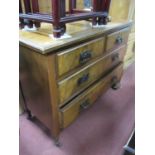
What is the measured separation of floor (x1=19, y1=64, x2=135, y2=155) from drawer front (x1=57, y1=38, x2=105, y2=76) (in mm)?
621

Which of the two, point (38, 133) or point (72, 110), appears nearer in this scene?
point (72, 110)

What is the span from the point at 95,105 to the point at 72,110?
22.8 inches

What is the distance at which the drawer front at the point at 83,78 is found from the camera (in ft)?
2.92

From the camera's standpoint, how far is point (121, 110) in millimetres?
1502

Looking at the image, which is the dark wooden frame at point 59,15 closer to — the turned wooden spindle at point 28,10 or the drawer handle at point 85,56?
the turned wooden spindle at point 28,10

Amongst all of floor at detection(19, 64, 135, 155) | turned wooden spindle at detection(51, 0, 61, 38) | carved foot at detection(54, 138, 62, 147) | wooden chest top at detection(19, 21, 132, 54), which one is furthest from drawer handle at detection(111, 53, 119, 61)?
carved foot at detection(54, 138, 62, 147)

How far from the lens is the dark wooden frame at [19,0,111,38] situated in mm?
737

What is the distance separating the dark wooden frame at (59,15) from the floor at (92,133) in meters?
0.82

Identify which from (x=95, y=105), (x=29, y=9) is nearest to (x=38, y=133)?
→ (x=95, y=105)

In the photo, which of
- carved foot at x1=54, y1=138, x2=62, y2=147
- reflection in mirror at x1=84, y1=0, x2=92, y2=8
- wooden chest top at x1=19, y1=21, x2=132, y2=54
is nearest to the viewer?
wooden chest top at x1=19, y1=21, x2=132, y2=54

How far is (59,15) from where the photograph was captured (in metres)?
0.74

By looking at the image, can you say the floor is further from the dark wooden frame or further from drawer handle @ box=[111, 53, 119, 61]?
the dark wooden frame

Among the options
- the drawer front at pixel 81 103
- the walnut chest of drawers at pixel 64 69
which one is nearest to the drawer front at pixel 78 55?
the walnut chest of drawers at pixel 64 69
